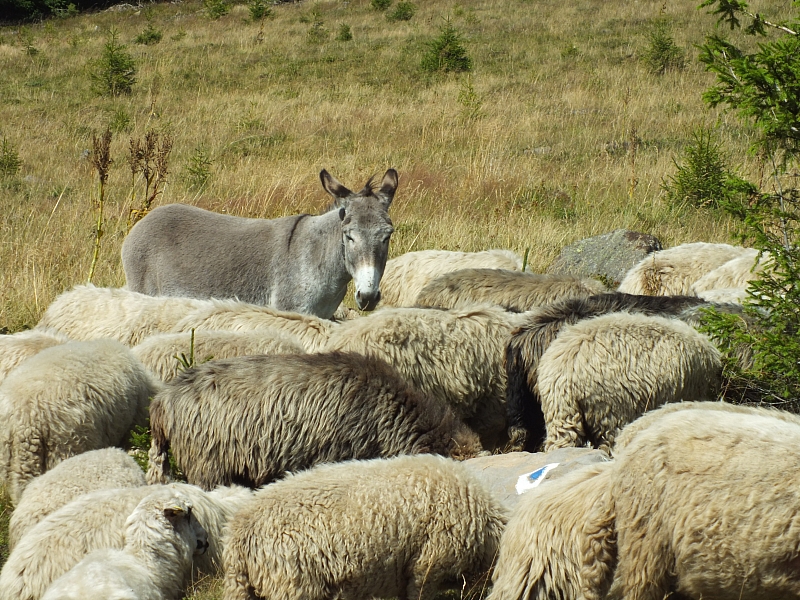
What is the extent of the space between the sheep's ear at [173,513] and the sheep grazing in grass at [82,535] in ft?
0.47

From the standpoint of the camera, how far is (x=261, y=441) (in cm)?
500

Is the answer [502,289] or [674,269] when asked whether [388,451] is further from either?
[674,269]

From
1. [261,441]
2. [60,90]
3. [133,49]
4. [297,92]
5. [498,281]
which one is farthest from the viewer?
[133,49]

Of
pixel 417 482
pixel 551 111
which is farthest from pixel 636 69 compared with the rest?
pixel 417 482

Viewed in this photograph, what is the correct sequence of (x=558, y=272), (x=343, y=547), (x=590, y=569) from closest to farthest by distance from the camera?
(x=590, y=569) → (x=343, y=547) → (x=558, y=272)

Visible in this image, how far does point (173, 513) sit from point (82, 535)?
456 mm

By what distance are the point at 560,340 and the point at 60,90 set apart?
949 inches

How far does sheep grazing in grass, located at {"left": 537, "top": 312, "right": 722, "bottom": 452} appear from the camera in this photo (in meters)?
5.25

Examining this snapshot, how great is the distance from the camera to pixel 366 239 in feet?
24.5

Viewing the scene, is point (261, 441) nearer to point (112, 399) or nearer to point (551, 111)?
point (112, 399)

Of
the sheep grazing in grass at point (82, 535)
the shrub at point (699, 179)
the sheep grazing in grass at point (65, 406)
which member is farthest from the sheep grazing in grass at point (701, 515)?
the shrub at point (699, 179)

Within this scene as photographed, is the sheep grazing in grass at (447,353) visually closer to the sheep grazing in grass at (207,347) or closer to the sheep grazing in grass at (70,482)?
the sheep grazing in grass at (207,347)

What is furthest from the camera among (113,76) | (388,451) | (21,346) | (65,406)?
(113,76)

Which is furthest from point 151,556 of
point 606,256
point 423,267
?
point 606,256
